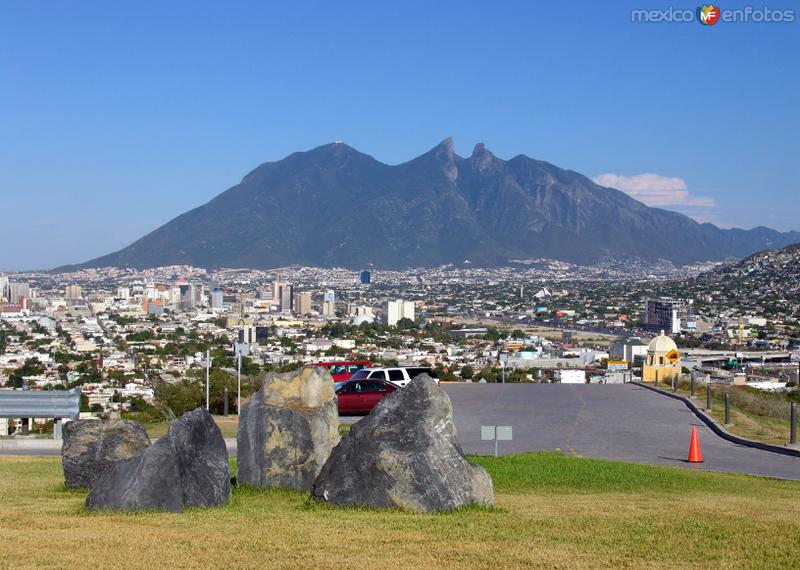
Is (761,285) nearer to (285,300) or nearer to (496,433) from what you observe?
(285,300)

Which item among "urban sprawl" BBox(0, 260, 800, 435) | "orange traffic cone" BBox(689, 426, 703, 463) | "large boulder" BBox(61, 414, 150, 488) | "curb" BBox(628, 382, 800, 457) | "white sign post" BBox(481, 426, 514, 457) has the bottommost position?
"urban sprawl" BBox(0, 260, 800, 435)

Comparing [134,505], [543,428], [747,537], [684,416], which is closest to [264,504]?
[134,505]

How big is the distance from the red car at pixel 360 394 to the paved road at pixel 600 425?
2.17 meters

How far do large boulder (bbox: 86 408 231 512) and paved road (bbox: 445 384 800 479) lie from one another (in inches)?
357

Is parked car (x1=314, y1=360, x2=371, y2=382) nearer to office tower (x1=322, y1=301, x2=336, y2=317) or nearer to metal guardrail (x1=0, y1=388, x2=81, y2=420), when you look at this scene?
metal guardrail (x1=0, y1=388, x2=81, y2=420)

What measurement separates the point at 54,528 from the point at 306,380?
430 cm

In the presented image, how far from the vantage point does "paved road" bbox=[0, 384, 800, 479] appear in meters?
20.0

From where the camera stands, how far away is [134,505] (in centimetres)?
1134

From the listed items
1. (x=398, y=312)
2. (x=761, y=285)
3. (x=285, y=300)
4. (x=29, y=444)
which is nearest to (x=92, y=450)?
(x=29, y=444)

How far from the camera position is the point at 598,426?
25.6 m

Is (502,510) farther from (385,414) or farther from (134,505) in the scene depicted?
(134,505)

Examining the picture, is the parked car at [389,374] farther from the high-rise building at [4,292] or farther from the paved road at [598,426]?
the high-rise building at [4,292]

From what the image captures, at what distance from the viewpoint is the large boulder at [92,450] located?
44.0ft

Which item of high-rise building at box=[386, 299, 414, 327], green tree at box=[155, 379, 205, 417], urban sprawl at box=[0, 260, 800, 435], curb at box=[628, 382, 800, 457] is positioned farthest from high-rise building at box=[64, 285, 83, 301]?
curb at box=[628, 382, 800, 457]
